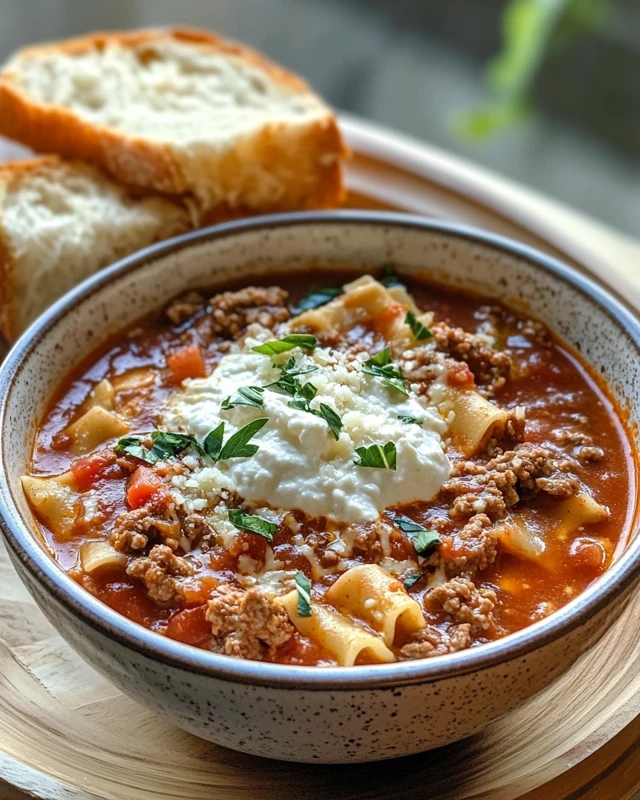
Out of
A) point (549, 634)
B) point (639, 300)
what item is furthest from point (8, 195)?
point (549, 634)

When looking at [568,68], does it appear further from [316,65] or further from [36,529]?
[36,529]

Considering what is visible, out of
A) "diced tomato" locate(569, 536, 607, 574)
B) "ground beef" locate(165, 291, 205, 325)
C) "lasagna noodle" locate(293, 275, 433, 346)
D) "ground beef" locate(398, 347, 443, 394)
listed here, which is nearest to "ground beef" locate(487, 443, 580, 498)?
"diced tomato" locate(569, 536, 607, 574)

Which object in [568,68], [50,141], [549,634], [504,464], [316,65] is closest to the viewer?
[549,634]

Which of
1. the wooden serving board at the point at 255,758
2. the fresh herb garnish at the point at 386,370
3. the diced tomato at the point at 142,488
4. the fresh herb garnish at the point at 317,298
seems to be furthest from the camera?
the fresh herb garnish at the point at 317,298

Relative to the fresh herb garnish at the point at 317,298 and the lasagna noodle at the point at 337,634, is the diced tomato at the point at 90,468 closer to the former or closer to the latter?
the lasagna noodle at the point at 337,634

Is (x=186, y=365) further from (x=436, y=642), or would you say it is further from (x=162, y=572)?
(x=436, y=642)

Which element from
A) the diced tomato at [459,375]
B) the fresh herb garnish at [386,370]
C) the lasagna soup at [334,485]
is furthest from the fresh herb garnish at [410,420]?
the diced tomato at [459,375]

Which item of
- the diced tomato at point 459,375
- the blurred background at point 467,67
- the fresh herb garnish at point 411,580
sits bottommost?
the blurred background at point 467,67
